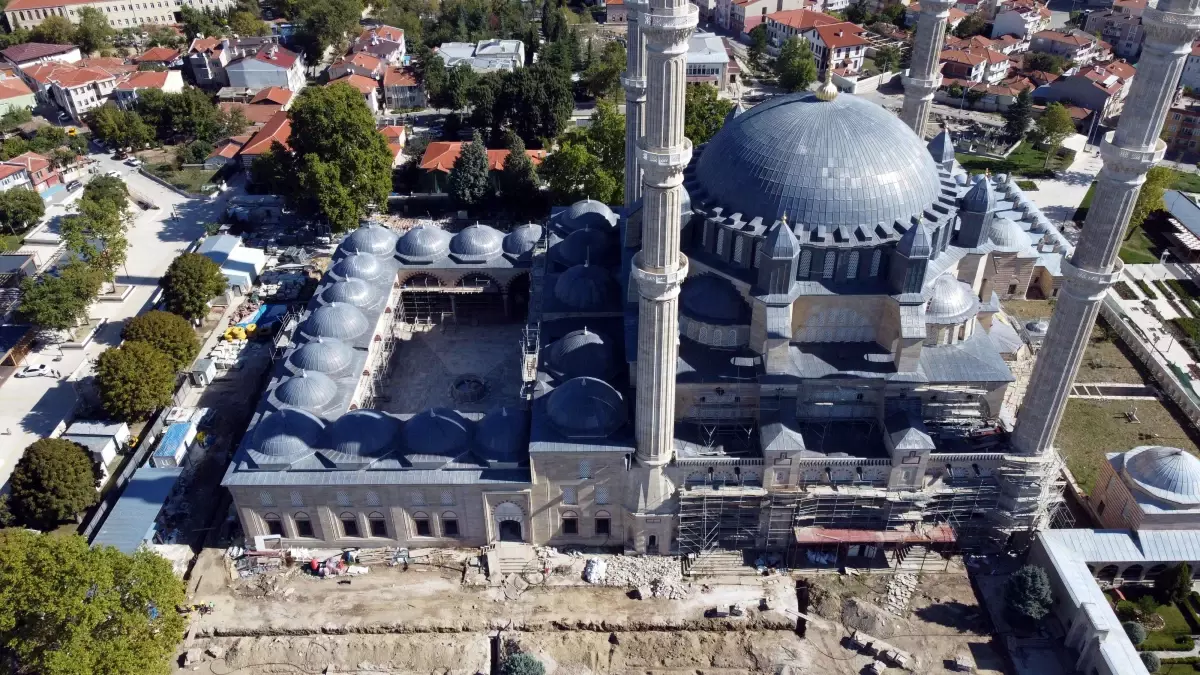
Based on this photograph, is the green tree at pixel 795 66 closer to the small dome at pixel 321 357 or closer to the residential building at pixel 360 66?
the residential building at pixel 360 66

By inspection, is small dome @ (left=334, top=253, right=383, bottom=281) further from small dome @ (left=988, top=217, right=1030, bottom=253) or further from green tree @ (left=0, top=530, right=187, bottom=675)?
small dome @ (left=988, top=217, right=1030, bottom=253)

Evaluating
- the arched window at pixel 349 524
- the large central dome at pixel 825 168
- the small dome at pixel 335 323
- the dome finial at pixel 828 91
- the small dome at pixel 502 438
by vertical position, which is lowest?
the arched window at pixel 349 524

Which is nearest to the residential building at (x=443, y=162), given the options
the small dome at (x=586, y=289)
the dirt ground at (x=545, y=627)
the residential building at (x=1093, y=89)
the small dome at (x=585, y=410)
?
the small dome at (x=586, y=289)

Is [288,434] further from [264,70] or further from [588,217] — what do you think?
[264,70]

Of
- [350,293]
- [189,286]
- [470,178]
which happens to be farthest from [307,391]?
[470,178]

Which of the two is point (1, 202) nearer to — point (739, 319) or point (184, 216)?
point (184, 216)

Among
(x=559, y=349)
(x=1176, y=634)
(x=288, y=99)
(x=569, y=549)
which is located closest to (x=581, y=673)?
(x=569, y=549)
